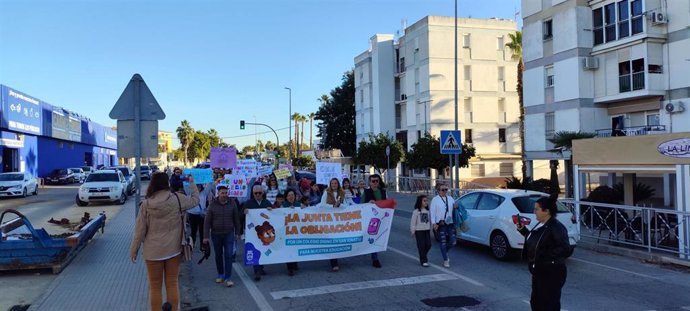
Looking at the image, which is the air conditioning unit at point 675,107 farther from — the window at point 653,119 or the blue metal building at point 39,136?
the blue metal building at point 39,136

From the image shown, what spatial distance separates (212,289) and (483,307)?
13.4 feet

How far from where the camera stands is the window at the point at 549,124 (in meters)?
30.7

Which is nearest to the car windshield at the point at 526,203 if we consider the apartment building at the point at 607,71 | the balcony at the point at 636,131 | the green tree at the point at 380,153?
the apartment building at the point at 607,71

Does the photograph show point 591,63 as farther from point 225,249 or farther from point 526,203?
point 225,249

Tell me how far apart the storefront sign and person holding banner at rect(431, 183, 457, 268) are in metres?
5.02

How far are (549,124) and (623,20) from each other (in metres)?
6.97

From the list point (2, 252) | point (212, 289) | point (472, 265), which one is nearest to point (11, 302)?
point (2, 252)

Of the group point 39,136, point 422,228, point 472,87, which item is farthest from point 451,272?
point 39,136

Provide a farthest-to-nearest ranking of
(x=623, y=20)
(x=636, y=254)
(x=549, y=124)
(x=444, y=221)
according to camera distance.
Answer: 1. (x=549, y=124)
2. (x=623, y=20)
3. (x=636, y=254)
4. (x=444, y=221)

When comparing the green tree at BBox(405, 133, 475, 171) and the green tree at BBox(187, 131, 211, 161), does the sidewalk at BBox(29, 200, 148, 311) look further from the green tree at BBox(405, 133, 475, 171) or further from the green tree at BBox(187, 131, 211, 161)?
the green tree at BBox(187, 131, 211, 161)

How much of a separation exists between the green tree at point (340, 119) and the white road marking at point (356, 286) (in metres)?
51.8

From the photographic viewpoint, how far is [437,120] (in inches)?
1642

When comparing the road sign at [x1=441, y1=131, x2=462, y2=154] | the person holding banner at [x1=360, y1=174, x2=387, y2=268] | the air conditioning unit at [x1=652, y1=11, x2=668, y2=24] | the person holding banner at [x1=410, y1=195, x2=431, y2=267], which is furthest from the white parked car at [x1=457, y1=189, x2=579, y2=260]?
the air conditioning unit at [x1=652, y1=11, x2=668, y2=24]

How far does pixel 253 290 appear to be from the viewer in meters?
7.96
